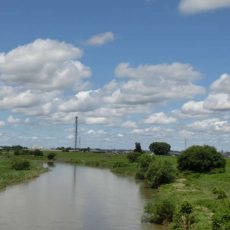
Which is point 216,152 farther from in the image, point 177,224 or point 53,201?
point 177,224

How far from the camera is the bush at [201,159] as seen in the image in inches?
3305

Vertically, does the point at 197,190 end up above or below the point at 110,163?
below

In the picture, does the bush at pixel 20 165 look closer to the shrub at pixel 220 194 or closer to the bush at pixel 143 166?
the bush at pixel 143 166

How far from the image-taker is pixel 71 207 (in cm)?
4962

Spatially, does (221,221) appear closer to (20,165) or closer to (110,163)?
(20,165)

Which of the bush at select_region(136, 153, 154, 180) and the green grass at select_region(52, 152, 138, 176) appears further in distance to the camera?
the green grass at select_region(52, 152, 138, 176)

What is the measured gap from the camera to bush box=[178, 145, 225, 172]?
8394cm

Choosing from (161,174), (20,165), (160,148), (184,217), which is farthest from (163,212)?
(160,148)

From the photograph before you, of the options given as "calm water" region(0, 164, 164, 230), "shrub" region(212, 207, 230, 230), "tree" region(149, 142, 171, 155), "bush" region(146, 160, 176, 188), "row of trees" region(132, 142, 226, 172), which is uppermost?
"tree" region(149, 142, 171, 155)

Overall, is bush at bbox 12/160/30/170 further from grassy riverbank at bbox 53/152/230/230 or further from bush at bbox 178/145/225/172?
bush at bbox 178/145/225/172

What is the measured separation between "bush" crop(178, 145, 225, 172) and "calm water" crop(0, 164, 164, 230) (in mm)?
13787

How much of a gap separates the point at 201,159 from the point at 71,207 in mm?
39389

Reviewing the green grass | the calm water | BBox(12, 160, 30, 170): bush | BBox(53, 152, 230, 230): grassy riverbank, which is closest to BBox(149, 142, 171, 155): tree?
the green grass

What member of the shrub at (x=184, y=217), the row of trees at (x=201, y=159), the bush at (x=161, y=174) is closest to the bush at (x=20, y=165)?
the row of trees at (x=201, y=159)
